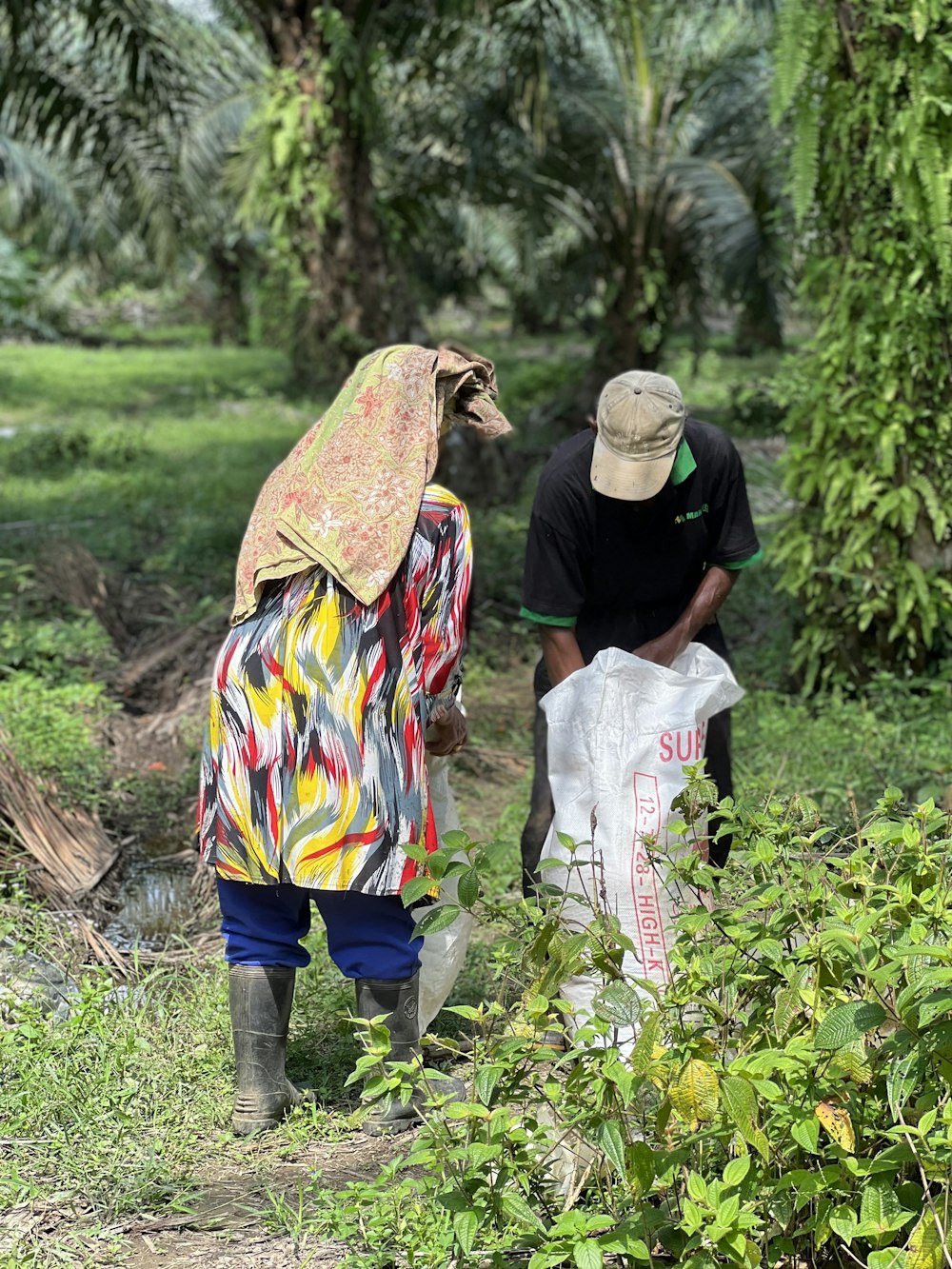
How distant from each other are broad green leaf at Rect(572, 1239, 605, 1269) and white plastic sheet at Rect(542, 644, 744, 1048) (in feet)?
3.70

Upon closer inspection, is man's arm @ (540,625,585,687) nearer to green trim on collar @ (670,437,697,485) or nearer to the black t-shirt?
the black t-shirt

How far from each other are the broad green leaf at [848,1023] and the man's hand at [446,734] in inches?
53.6

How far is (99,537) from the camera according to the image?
865 centimetres

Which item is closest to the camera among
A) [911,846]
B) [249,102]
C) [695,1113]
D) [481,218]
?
[695,1113]

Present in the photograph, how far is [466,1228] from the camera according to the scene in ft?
7.04

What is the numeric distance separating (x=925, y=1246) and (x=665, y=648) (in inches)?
68.9

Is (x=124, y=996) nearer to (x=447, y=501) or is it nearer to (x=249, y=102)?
(x=447, y=501)

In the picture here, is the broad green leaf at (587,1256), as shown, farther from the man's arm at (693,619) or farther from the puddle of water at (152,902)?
the puddle of water at (152,902)

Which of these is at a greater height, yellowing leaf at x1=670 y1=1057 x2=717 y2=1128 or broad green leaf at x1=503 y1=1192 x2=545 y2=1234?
yellowing leaf at x1=670 y1=1057 x2=717 y2=1128

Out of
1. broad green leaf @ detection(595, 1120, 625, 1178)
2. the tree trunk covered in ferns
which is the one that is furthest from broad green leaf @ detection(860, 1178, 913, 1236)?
the tree trunk covered in ferns

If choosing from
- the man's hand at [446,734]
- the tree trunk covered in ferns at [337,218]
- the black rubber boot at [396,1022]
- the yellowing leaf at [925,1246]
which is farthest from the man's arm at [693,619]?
the tree trunk covered in ferns at [337,218]

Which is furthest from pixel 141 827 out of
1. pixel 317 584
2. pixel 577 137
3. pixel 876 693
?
pixel 577 137

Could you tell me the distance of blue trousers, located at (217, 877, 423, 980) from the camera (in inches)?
120

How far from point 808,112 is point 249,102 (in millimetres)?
14081
